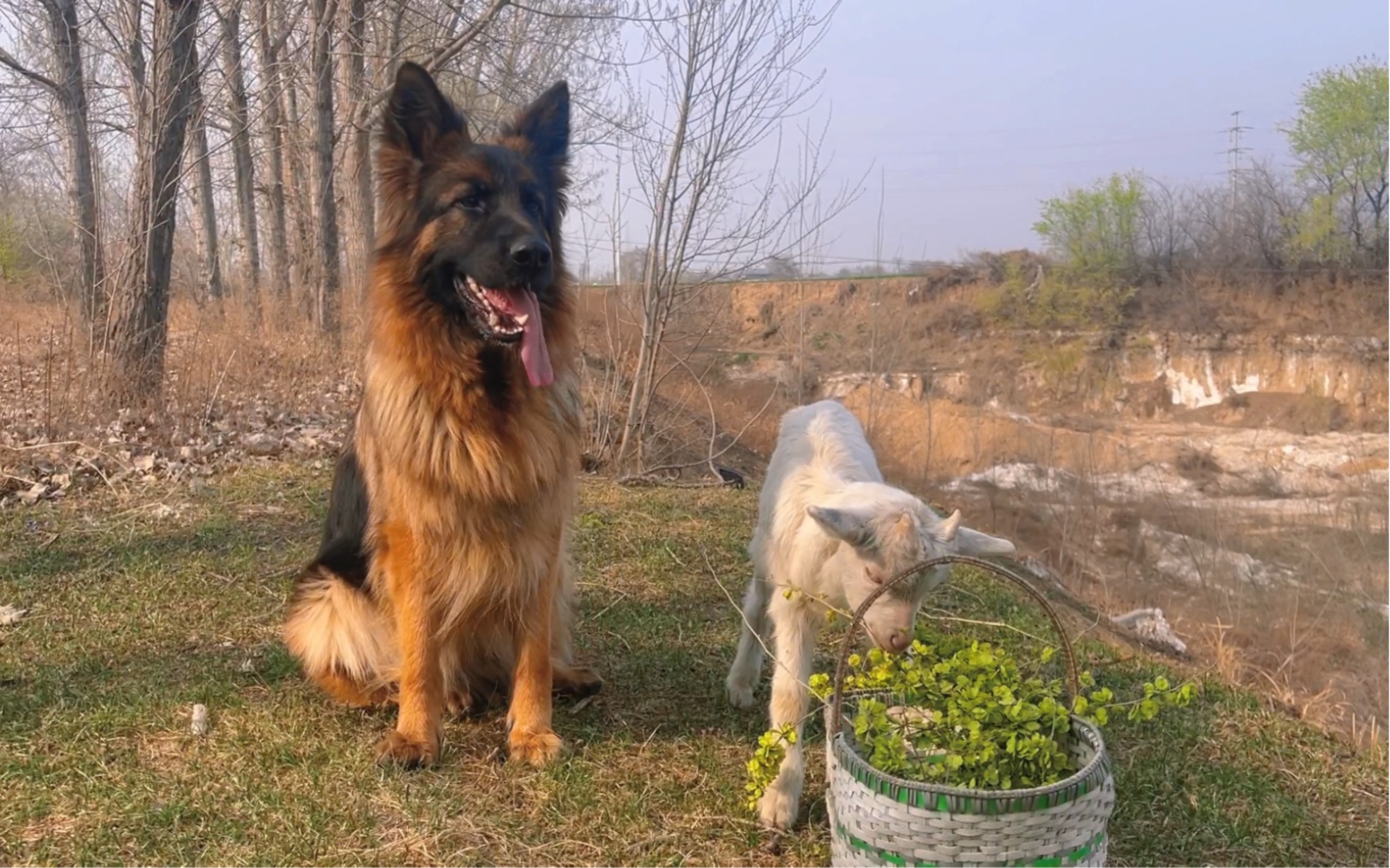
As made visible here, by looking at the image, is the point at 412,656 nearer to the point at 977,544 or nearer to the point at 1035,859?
the point at 977,544

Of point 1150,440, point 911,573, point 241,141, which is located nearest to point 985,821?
point 911,573

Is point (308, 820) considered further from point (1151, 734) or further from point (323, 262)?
point (323, 262)

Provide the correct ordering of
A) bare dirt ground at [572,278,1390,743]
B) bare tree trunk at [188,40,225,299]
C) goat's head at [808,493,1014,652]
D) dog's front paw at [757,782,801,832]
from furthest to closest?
1. bare dirt ground at [572,278,1390,743]
2. bare tree trunk at [188,40,225,299]
3. dog's front paw at [757,782,801,832]
4. goat's head at [808,493,1014,652]

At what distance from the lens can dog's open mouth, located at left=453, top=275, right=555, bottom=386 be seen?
3.10 metres

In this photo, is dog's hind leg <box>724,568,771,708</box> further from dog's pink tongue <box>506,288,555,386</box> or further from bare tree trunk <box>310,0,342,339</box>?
bare tree trunk <box>310,0,342,339</box>

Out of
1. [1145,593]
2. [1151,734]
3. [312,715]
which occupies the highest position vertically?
[312,715]

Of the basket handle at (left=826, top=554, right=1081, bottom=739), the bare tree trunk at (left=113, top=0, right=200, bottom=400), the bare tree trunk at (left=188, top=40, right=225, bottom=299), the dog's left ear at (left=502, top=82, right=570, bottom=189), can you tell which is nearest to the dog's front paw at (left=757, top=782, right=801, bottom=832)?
the basket handle at (left=826, top=554, right=1081, bottom=739)

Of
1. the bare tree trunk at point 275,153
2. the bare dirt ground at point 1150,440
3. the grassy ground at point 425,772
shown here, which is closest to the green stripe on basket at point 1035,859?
the grassy ground at point 425,772

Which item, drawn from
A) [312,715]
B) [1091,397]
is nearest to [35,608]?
[312,715]

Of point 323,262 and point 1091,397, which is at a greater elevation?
point 323,262

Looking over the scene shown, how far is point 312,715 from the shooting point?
3.58 metres

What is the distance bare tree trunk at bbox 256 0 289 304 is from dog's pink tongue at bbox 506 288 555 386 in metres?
8.75

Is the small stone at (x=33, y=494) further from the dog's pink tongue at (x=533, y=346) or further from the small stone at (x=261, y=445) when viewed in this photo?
the dog's pink tongue at (x=533, y=346)

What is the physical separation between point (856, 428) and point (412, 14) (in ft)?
35.0
